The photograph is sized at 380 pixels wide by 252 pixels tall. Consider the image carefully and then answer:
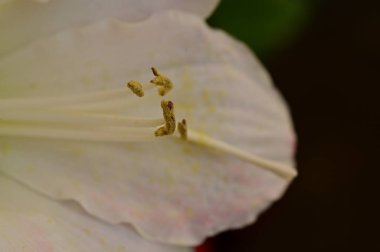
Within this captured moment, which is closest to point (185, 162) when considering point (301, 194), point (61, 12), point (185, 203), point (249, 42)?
point (185, 203)

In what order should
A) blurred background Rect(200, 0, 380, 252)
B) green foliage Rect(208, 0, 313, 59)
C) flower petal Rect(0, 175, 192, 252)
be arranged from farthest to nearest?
blurred background Rect(200, 0, 380, 252), green foliage Rect(208, 0, 313, 59), flower petal Rect(0, 175, 192, 252)

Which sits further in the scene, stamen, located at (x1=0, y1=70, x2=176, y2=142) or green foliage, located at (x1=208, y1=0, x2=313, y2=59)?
green foliage, located at (x1=208, y1=0, x2=313, y2=59)

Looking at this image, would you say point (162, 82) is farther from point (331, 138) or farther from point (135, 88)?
point (331, 138)

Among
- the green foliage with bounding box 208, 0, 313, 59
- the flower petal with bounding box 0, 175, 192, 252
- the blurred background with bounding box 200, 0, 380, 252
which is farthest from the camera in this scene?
the blurred background with bounding box 200, 0, 380, 252

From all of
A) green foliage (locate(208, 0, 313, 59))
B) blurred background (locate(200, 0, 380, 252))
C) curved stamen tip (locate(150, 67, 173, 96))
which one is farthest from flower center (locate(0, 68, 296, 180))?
blurred background (locate(200, 0, 380, 252))

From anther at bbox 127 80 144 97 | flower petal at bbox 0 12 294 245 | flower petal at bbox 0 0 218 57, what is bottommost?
flower petal at bbox 0 12 294 245

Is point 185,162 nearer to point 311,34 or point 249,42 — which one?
point 249,42

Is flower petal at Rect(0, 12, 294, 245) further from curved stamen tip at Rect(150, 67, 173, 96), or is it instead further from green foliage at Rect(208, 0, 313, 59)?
green foliage at Rect(208, 0, 313, 59)
